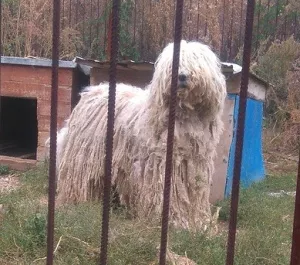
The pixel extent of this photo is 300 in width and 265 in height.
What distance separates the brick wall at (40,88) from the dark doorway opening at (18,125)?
4.62 ft

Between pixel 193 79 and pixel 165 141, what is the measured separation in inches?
19.4

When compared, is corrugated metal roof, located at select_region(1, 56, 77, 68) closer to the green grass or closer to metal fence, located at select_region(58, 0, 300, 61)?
metal fence, located at select_region(58, 0, 300, 61)

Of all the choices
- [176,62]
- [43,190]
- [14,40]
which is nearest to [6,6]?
[14,40]

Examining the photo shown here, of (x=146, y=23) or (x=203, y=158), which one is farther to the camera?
(x=146, y=23)

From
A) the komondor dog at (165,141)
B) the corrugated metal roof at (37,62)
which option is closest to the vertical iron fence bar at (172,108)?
the komondor dog at (165,141)

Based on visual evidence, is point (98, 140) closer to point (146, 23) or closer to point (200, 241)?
point (200, 241)

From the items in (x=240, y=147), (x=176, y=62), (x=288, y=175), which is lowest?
(x=288, y=175)

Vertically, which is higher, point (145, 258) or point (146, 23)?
point (146, 23)

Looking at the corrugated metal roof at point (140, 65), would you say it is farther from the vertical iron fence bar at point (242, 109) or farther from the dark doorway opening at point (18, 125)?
the vertical iron fence bar at point (242, 109)

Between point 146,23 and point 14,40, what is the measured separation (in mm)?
2030

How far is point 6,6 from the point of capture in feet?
31.8

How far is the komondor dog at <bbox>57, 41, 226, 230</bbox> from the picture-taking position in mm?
4141

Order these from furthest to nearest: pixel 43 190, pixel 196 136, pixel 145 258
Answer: pixel 43 190, pixel 196 136, pixel 145 258

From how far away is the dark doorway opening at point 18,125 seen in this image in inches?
338
